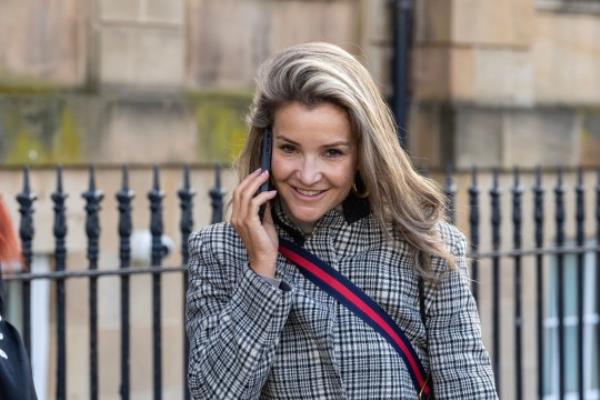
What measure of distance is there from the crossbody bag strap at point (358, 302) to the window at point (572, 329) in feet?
20.9

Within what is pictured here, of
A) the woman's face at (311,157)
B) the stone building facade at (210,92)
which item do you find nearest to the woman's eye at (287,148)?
the woman's face at (311,157)

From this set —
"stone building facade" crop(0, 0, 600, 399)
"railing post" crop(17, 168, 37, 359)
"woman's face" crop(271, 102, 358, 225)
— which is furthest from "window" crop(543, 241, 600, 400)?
"woman's face" crop(271, 102, 358, 225)

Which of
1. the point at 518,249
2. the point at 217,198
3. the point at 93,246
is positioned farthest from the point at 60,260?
the point at 518,249

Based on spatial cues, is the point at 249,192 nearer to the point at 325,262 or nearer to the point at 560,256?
the point at 325,262

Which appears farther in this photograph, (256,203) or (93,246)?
(93,246)

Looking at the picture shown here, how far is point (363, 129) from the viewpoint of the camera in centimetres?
307

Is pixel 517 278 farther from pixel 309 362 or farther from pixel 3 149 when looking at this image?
pixel 309 362

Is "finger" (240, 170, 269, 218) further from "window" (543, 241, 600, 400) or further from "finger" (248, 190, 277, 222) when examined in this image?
"window" (543, 241, 600, 400)

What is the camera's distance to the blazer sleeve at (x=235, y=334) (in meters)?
2.95

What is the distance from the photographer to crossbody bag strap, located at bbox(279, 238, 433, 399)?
306cm

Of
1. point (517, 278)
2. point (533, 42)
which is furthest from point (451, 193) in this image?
point (533, 42)

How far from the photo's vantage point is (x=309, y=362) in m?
3.04

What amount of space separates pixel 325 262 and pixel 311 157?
25cm

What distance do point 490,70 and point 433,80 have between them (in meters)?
0.39
